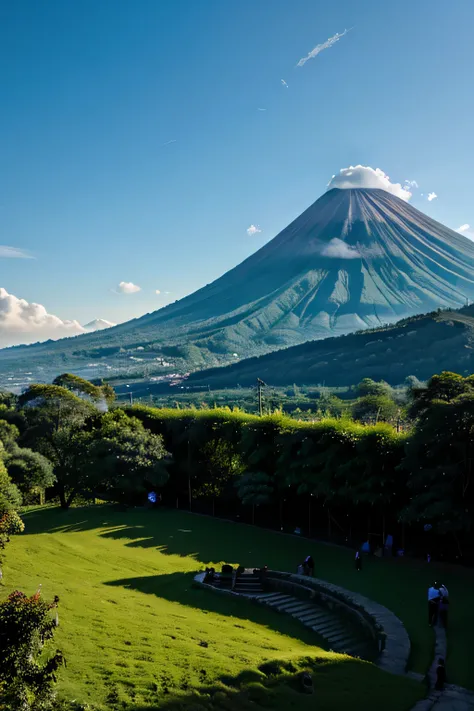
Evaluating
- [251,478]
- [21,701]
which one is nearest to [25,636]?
[21,701]

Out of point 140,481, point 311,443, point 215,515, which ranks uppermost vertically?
point 311,443

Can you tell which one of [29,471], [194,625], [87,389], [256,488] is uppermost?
[87,389]

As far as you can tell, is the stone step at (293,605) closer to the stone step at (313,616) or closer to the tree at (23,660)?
the stone step at (313,616)

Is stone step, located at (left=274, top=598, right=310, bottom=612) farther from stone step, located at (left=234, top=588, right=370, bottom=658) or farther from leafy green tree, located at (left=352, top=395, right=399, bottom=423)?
leafy green tree, located at (left=352, top=395, right=399, bottom=423)

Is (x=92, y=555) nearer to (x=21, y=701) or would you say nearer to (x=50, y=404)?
(x=21, y=701)

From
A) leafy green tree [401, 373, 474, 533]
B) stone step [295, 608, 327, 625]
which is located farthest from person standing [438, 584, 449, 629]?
leafy green tree [401, 373, 474, 533]

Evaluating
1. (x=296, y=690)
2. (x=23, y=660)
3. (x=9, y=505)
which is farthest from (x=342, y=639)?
(x=9, y=505)

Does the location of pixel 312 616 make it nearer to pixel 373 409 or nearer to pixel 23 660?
pixel 23 660
